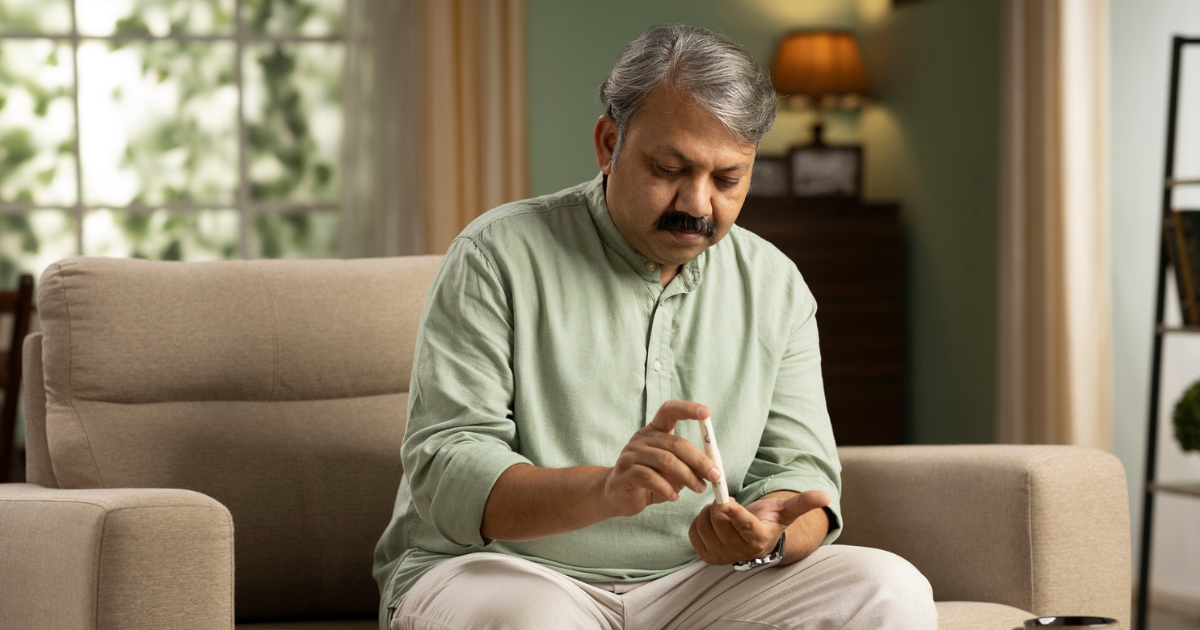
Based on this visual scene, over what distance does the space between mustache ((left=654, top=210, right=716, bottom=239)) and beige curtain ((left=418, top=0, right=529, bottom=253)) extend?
301cm

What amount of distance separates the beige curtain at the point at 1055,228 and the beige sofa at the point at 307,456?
5.97 feet

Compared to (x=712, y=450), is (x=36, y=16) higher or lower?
higher

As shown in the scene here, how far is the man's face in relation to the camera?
1375 mm

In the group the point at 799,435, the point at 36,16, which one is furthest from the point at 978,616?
the point at 36,16

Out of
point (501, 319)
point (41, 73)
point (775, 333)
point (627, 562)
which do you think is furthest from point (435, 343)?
point (41, 73)

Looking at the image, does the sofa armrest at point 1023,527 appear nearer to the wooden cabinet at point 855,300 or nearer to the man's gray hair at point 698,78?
the man's gray hair at point 698,78

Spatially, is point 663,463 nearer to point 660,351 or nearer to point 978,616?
point 660,351

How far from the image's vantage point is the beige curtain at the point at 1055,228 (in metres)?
3.34

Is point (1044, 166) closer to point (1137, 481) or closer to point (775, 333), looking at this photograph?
point (1137, 481)

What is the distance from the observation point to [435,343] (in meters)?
1.37

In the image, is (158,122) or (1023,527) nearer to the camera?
(1023,527)

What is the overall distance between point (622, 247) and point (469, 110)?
10.0 feet

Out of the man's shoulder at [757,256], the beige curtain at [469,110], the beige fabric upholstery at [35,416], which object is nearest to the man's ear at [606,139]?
the man's shoulder at [757,256]

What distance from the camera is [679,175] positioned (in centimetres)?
140
